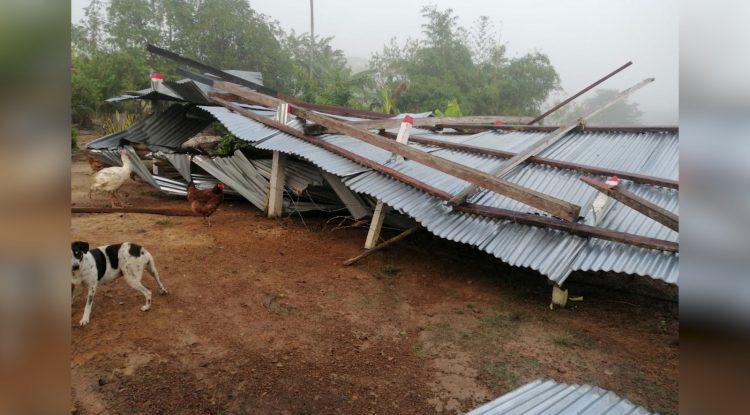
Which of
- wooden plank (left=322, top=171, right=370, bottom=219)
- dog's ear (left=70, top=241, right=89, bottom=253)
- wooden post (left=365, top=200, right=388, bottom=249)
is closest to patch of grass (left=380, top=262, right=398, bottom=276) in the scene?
wooden post (left=365, top=200, right=388, bottom=249)

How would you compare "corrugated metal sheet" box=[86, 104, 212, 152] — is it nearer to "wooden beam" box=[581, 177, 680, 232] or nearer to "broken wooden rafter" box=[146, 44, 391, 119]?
"broken wooden rafter" box=[146, 44, 391, 119]

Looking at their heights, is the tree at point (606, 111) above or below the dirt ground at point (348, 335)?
above

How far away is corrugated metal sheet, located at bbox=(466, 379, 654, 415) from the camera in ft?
6.79

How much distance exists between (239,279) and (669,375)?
5.16 metres

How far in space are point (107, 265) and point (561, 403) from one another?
15.2 ft

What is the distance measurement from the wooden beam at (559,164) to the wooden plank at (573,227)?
109 centimetres

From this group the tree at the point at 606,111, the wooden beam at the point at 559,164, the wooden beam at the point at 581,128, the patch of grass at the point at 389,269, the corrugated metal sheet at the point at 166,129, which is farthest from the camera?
the tree at the point at 606,111

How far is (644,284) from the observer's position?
617 cm

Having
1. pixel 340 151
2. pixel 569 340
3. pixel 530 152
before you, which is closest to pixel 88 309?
pixel 340 151

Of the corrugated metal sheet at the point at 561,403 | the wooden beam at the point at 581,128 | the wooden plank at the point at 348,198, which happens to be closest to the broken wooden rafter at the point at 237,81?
the wooden beam at the point at 581,128

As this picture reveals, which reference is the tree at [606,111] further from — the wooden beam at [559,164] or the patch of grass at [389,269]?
the patch of grass at [389,269]

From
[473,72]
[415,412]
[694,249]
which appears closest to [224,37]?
[473,72]

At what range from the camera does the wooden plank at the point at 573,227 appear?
463 cm

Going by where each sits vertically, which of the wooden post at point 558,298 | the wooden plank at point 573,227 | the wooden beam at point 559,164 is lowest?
the wooden post at point 558,298
